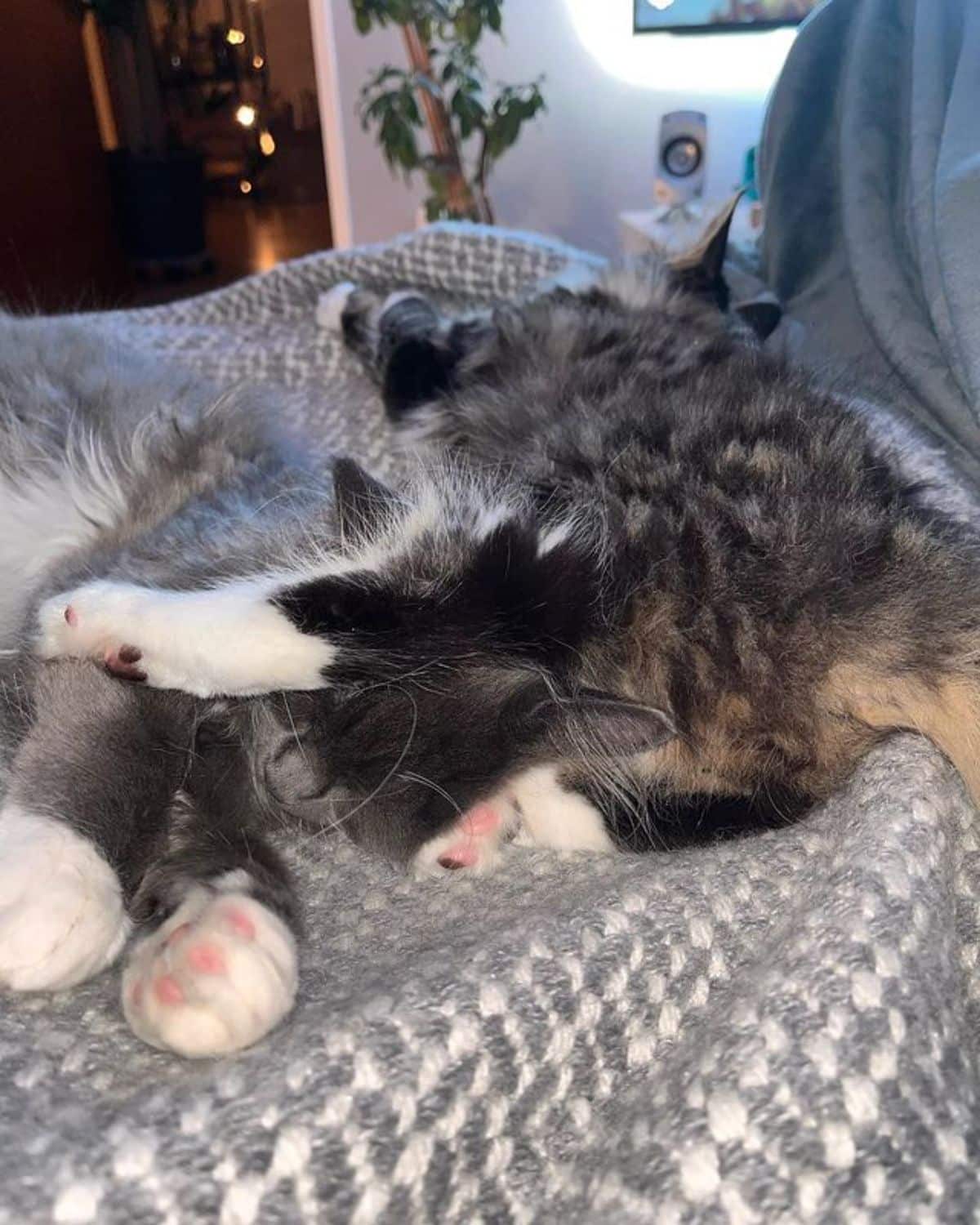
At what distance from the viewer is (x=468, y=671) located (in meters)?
0.88

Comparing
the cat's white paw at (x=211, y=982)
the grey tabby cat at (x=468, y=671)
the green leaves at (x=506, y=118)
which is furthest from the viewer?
the green leaves at (x=506, y=118)

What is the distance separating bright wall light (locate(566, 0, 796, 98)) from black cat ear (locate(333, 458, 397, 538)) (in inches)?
124

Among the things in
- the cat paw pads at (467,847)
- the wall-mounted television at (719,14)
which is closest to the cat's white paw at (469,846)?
the cat paw pads at (467,847)

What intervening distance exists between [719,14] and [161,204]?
7.96ft

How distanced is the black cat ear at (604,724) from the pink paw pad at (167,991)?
0.35 meters

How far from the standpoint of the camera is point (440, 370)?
64.2 inches

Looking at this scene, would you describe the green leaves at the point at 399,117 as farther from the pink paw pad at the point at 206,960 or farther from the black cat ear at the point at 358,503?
the pink paw pad at the point at 206,960

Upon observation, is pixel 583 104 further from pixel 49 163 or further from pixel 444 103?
pixel 49 163

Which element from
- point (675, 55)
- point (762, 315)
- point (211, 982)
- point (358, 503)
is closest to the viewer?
point (211, 982)

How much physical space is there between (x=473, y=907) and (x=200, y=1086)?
34 cm

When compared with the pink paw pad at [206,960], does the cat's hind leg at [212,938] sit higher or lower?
lower

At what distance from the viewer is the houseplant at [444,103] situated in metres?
2.93

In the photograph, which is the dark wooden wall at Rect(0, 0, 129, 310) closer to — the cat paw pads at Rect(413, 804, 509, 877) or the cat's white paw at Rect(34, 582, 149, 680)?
the cat's white paw at Rect(34, 582, 149, 680)

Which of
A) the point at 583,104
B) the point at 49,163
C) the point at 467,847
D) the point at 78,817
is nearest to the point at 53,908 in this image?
the point at 78,817
